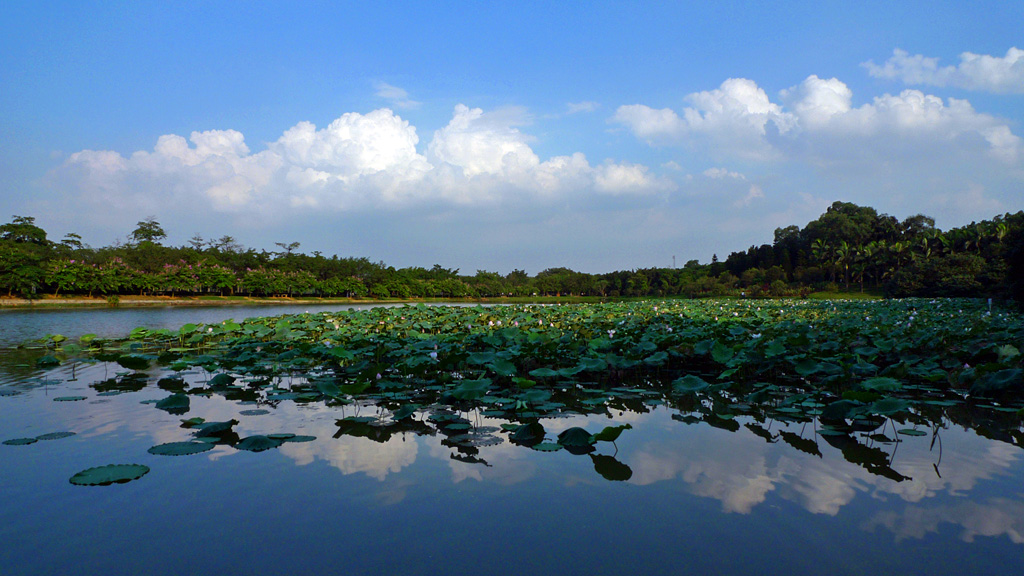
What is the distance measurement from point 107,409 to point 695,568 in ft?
19.6

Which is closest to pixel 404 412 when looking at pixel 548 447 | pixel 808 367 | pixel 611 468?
pixel 548 447

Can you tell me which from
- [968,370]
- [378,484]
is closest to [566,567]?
[378,484]

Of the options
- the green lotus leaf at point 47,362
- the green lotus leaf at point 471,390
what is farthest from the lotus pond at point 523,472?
the green lotus leaf at point 47,362

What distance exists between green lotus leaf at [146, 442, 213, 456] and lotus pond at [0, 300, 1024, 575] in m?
0.02

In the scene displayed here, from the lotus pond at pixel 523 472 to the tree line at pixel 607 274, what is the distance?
18675 mm

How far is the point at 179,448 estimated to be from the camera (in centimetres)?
389

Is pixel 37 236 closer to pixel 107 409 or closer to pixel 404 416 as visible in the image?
pixel 107 409

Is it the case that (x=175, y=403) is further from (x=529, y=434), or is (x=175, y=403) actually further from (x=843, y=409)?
(x=843, y=409)

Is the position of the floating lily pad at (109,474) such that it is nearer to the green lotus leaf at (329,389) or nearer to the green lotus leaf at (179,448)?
the green lotus leaf at (179,448)

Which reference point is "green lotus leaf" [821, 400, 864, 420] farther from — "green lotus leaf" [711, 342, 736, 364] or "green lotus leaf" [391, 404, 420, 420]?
"green lotus leaf" [391, 404, 420, 420]

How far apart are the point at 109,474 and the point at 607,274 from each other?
69446 millimetres

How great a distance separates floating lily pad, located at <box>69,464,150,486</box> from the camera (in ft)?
10.7

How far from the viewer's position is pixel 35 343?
11.5 metres

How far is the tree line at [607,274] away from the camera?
30.7m
